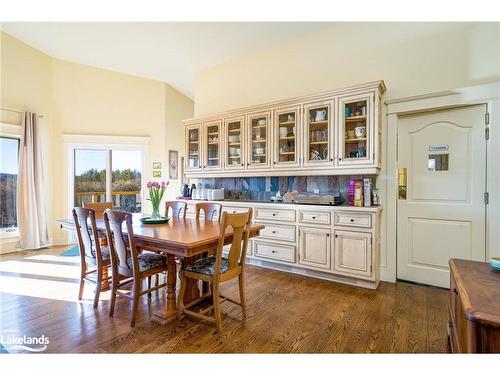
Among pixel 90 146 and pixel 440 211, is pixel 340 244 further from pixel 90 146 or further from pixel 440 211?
pixel 90 146

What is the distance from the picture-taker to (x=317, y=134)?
11.6 ft

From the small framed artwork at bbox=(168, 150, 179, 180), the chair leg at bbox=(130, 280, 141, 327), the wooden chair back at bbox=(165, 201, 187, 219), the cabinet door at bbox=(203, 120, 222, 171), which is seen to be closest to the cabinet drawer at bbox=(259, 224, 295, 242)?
the wooden chair back at bbox=(165, 201, 187, 219)

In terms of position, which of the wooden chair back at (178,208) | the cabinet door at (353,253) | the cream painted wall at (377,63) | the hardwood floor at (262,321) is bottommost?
the hardwood floor at (262,321)

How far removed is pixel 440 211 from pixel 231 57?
379cm

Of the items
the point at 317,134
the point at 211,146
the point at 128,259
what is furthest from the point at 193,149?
the point at 128,259

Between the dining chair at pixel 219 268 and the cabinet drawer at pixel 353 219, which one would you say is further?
the cabinet drawer at pixel 353 219

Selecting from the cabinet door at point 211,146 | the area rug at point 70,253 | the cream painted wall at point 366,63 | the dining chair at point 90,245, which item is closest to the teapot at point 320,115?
the cream painted wall at point 366,63

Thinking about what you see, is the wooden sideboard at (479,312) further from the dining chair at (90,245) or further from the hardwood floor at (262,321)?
the dining chair at (90,245)

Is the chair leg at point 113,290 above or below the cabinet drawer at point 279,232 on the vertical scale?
below

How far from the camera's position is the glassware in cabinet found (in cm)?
467

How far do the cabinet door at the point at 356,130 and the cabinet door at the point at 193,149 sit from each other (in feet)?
7.86

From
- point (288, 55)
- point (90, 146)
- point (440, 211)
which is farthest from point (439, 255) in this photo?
point (90, 146)

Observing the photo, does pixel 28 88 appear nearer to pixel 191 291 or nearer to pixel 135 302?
pixel 135 302

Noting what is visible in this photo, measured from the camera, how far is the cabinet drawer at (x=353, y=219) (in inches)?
118
